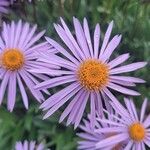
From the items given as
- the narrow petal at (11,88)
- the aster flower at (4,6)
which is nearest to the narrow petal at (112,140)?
the narrow petal at (11,88)

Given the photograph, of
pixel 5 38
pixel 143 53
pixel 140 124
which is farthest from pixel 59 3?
pixel 140 124

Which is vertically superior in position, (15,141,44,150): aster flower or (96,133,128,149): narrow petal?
(15,141,44,150): aster flower

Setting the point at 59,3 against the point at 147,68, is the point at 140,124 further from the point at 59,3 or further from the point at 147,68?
the point at 59,3

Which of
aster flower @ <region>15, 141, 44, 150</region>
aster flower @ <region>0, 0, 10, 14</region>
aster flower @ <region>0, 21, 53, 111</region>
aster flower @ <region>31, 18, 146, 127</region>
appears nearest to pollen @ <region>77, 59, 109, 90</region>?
aster flower @ <region>31, 18, 146, 127</region>

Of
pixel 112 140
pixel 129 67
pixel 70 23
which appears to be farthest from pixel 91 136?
pixel 70 23

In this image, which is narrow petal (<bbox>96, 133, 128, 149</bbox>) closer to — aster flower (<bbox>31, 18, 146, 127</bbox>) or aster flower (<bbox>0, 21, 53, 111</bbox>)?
aster flower (<bbox>31, 18, 146, 127</bbox>)

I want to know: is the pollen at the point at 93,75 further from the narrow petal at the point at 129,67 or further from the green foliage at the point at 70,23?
Result: the green foliage at the point at 70,23
